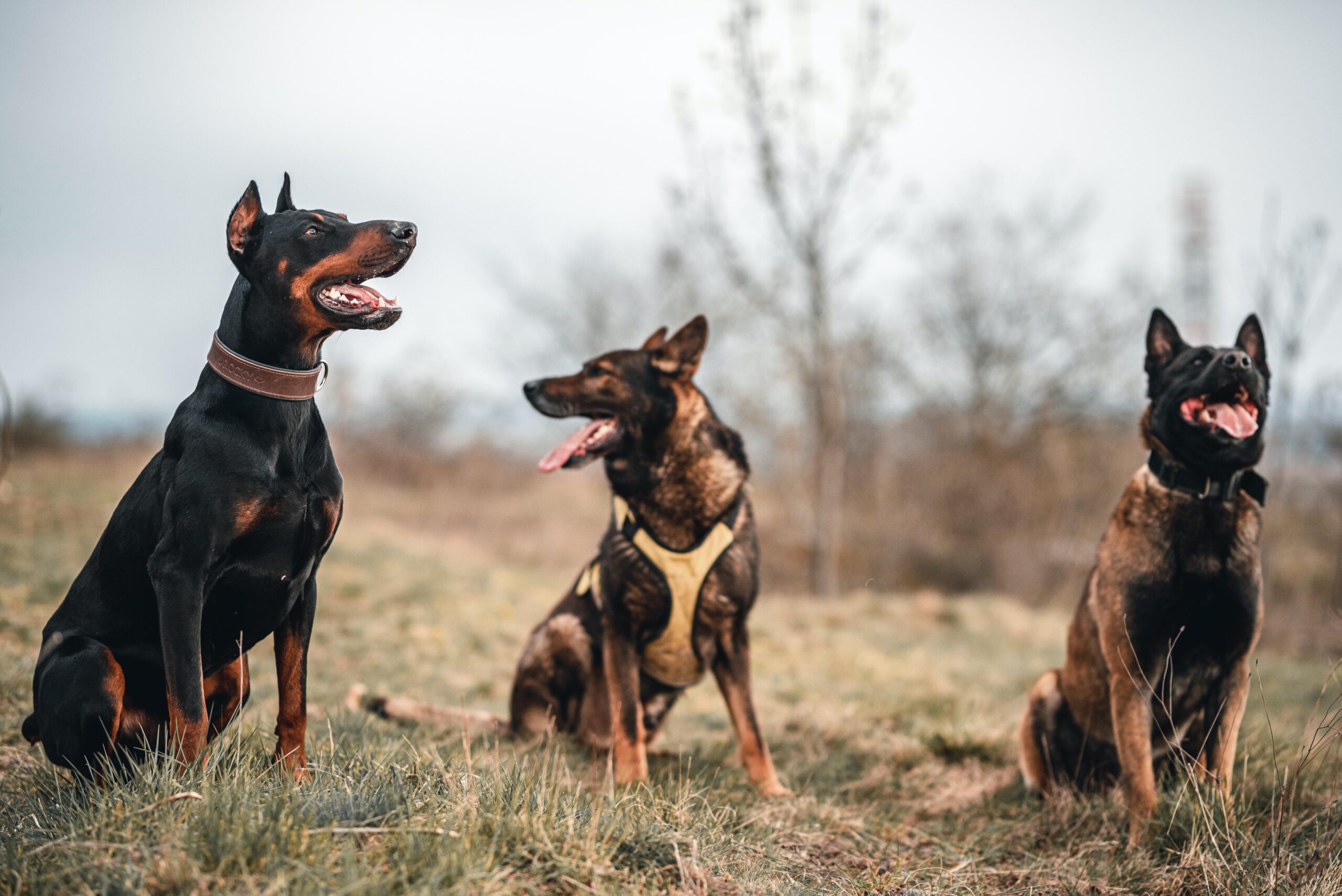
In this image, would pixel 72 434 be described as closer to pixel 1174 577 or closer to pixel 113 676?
pixel 113 676

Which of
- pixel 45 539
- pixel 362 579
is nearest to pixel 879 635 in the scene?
pixel 362 579

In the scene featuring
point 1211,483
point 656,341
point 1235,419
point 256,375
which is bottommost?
point 1211,483

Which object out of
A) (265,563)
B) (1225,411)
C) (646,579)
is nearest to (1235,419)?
(1225,411)

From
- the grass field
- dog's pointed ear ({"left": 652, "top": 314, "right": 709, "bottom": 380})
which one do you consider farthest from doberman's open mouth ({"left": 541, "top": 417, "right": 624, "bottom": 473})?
the grass field

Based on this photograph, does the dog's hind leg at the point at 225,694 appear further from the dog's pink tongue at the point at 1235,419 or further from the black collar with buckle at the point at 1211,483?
the dog's pink tongue at the point at 1235,419

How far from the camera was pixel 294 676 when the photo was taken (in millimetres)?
2887

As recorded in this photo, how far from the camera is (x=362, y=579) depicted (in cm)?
968

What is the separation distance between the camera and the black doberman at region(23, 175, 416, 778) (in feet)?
8.43

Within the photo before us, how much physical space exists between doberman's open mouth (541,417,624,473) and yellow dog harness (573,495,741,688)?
28 cm

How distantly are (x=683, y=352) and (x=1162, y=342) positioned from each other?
2.18 metres

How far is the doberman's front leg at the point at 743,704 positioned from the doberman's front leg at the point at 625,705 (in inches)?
16.4

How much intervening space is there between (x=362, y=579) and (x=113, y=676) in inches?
288

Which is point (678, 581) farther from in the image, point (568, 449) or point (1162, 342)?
point (1162, 342)

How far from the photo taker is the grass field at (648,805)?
2.06 m
